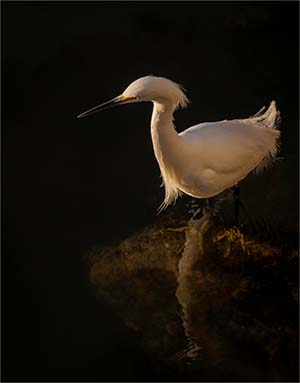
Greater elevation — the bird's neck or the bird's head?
the bird's head

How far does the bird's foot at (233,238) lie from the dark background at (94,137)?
14 cm

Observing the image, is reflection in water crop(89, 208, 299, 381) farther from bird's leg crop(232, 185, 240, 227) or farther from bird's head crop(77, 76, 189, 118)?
bird's head crop(77, 76, 189, 118)

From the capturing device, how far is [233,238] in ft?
6.88

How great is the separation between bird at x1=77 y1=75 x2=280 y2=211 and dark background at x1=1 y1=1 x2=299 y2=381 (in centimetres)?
26

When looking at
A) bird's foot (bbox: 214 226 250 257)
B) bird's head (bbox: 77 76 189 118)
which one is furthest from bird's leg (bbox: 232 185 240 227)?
bird's head (bbox: 77 76 189 118)

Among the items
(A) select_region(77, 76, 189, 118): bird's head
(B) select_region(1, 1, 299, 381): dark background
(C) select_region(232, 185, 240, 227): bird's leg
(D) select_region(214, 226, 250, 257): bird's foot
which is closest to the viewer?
(A) select_region(77, 76, 189, 118): bird's head

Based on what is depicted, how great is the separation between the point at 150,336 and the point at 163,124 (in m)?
0.68

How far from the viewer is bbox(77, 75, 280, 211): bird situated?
5.85ft

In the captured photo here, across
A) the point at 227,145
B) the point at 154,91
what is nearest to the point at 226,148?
the point at 227,145

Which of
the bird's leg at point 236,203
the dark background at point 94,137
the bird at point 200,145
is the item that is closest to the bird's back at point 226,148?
the bird at point 200,145

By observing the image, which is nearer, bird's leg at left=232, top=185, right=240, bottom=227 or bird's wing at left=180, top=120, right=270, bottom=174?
bird's wing at left=180, top=120, right=270, bottom=174

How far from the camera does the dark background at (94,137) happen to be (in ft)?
6.09

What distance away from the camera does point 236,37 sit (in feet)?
10.0

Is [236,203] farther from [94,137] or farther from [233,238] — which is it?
[94,137]
